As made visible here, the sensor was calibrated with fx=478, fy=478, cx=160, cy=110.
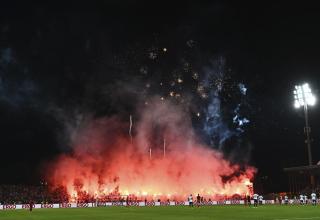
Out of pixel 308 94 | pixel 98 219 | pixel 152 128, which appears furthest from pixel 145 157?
pixel 98 219

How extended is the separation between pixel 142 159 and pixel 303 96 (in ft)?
144

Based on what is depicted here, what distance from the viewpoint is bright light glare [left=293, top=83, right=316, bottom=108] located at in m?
70.1

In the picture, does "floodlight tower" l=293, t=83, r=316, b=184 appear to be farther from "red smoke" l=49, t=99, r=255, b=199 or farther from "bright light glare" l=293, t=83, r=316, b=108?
"red smoke" l=49, t=99, r=255, b=199

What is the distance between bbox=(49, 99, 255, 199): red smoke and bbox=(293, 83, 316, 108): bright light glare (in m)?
32.4

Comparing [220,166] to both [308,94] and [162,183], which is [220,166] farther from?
[308,94]

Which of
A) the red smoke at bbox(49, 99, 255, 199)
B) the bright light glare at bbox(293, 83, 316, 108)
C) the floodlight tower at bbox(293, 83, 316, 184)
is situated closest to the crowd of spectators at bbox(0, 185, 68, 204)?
the red smoke at bbox(49, 99, 255, 199)

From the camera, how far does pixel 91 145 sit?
105m

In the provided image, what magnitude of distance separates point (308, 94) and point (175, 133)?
39.1 metres

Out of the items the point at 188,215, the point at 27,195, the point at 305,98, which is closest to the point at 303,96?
the point at 305,98

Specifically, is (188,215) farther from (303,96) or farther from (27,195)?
(27,195)

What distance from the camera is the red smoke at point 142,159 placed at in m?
102

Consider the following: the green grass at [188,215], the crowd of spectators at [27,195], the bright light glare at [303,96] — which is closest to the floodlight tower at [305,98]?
the bright light glare at [303,96]

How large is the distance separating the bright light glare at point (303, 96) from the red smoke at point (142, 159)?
32.4 meters

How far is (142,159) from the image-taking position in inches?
4114
